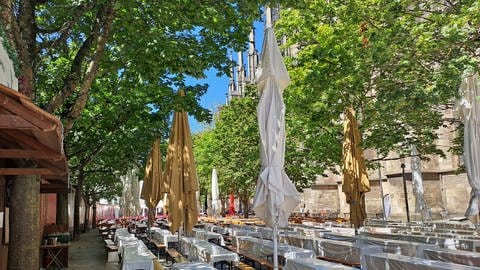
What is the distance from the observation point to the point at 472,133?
1049cm

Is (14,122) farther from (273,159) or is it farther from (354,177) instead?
(354,177)

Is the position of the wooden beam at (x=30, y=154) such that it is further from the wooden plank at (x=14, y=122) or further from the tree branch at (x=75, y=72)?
the tree branch at (x=75, y=72)

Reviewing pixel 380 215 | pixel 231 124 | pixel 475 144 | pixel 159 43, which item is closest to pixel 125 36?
pixel 159 43

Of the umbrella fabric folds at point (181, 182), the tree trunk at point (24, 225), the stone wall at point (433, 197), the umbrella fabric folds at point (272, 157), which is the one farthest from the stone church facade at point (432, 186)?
the tree trunk at point (24, 225)

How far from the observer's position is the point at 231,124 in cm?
3319

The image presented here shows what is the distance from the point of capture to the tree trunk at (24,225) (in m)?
7.60

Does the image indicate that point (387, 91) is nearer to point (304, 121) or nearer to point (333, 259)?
point (333, 259)

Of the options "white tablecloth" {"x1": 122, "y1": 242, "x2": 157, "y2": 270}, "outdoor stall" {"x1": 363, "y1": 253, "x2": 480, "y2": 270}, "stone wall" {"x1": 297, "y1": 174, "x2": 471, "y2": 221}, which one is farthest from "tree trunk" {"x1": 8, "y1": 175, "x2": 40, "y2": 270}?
"stone wall" {"x1": 297, "y1": 174, "x2": 471, "y2": 221}

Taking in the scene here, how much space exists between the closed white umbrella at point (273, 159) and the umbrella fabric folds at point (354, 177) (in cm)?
509

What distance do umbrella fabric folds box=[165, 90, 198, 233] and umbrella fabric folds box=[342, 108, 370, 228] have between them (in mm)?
4281

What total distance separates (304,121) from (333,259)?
35.1 ft

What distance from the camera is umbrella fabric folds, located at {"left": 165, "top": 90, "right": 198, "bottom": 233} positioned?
1020 cm

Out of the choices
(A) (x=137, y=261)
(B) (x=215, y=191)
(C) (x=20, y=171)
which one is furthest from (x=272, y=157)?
(B) (x=215, y=191)

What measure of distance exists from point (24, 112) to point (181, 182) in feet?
19.2
